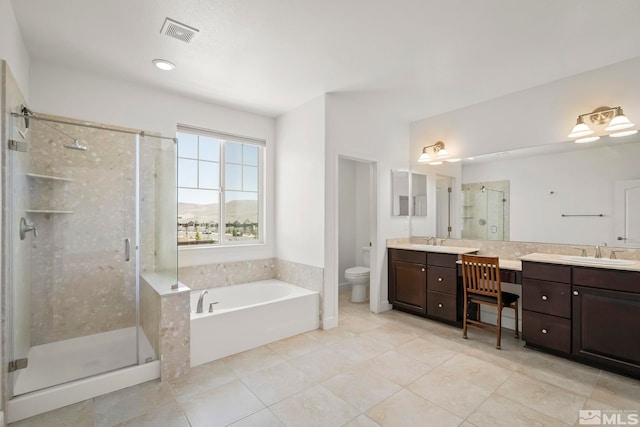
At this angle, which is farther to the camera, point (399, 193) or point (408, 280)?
point (399, 193)

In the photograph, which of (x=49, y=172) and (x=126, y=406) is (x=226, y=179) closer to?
(x=49, y=172)

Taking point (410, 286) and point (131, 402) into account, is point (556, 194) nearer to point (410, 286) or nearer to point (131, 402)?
point (410, 286)

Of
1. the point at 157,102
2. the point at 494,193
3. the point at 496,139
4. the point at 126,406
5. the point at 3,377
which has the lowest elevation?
the point at 126,406

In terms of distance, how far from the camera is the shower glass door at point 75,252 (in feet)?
7.57

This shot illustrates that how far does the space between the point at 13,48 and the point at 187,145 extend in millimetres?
1582

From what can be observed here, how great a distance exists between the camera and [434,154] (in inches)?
160

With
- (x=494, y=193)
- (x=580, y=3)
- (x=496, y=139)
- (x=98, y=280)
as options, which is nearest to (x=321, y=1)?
(x=580, y=3)

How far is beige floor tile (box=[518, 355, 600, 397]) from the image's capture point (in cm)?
221

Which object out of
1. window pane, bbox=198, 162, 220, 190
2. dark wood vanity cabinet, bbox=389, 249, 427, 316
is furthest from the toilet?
window pane, bbox=198, 162, 220, 190

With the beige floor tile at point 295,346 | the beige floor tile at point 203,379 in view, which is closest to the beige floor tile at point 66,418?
the beige floor tile at point 203,379

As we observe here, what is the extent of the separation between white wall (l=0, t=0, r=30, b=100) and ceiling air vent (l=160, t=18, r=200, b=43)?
88cm

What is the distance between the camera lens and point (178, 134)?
3.42 metres

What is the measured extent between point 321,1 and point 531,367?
127 inches

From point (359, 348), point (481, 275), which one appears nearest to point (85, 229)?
point (359, 348)
